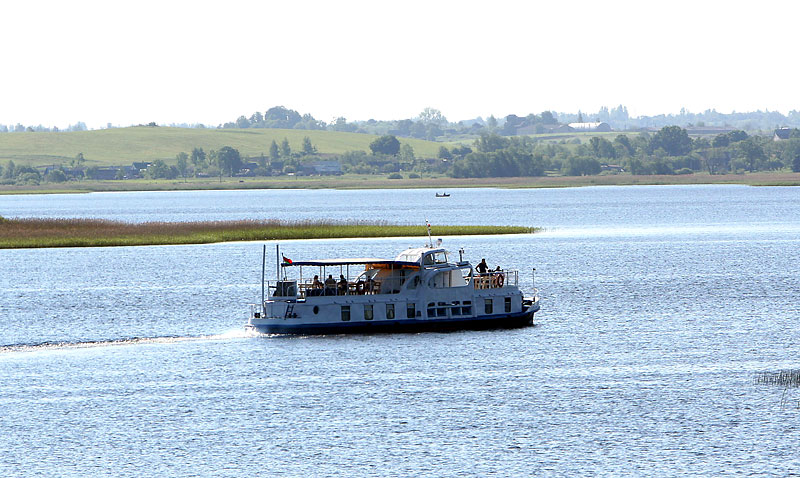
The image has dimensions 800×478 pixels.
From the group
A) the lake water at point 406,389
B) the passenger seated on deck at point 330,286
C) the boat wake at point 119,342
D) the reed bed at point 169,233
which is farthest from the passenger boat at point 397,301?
the reed bed at point 169,233

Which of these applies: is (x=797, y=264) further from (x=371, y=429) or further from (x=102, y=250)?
(x=102, y=250)

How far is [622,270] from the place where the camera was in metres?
111

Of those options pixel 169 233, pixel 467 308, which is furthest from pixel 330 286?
pixel 169 233

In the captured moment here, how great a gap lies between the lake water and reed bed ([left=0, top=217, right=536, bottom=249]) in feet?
144

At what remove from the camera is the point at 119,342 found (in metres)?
70.1

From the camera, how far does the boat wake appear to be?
68375 mm

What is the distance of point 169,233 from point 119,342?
8546 cm

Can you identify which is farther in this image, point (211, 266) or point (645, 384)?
point (211, 266)

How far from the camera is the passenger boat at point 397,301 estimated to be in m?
70.7

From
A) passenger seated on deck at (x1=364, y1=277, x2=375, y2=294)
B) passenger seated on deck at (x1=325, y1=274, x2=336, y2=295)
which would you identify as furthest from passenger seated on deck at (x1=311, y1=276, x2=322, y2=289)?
passenger seated on deck at (x1=364, y1=277, x2=375, y2=294)

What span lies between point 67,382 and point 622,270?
6548 cm

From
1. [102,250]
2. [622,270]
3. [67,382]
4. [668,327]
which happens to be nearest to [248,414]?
[67,382]

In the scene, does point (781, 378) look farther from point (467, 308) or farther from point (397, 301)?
point (397, 301)

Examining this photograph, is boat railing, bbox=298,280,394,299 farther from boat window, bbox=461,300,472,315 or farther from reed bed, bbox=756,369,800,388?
reed bed, bbox=756,369,800,388
